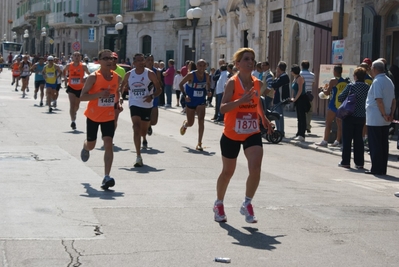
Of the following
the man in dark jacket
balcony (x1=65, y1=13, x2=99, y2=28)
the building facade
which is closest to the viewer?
the man in dark jacket

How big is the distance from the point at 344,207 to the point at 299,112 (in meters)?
9.62

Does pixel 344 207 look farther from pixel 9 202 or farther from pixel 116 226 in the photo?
pixel 9 202

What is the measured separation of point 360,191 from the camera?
11.0 metres

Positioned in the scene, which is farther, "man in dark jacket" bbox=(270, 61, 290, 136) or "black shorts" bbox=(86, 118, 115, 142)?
"man in dark jacket" bbox=(270, 61, 290, 136)

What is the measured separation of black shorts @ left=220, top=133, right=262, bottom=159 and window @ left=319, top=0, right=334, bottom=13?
19.1m

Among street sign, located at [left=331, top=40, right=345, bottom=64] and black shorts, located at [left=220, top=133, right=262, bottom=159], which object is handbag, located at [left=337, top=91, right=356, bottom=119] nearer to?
black shorts, located at [left=220, top=133, right=262, bottom=159]

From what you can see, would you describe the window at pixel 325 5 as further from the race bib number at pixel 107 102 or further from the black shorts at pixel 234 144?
the black shorts at pixel 234 144

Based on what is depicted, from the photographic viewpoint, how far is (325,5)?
1075 inches

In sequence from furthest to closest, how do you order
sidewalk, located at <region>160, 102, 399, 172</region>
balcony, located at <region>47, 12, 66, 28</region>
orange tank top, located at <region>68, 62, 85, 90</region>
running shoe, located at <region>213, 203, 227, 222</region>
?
balcony, located at <region>47, 12, 66, 28</region>
orange tank top, located at <region>68, 62, 85, 90</region>
sidewalk, located at <region>160, 102, 399, 172</region>
running shoe, located at <region>213, 203, 227, 222</region>

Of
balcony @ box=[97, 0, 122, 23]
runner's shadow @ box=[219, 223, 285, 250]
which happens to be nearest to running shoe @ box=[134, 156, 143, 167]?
runner's shadow @ box=[219, 223, 285, 250]

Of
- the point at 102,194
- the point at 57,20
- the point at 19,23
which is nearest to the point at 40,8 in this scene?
the point at 57,20

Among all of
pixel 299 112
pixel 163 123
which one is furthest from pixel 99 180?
pixel 163 123

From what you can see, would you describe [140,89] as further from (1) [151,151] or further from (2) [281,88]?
(2) [281,88]

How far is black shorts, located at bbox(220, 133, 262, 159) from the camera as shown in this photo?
8336 millimetres
